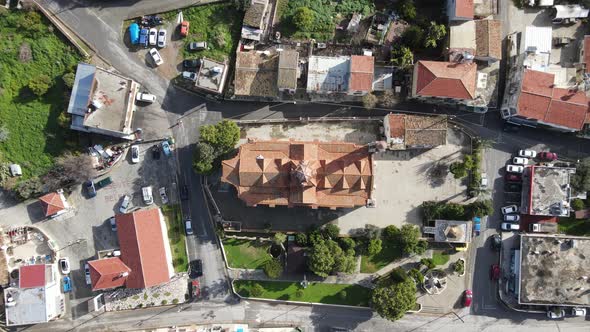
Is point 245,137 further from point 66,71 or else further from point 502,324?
point 502,324

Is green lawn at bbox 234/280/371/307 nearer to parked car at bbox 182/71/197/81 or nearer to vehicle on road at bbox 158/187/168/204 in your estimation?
vehicle on road at bbox 158/187/168/204

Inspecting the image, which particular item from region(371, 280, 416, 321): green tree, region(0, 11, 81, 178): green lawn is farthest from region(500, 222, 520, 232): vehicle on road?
region(0, 11, 81, 178): green lawn

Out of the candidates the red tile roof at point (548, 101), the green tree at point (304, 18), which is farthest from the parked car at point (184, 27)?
the red tile roof at point (548, 101)

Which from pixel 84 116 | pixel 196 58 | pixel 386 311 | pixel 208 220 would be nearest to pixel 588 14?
pixel 386 311

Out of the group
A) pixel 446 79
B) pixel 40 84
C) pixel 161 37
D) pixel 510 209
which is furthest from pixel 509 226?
pixel 40 84

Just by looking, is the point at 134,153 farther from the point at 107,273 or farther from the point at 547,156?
the point at 547,156

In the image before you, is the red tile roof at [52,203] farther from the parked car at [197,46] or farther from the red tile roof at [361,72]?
the red tile roof at [361,72]
